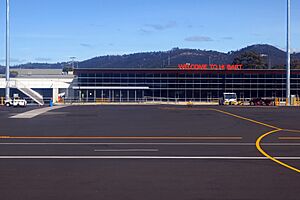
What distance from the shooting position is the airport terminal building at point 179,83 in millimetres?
99812

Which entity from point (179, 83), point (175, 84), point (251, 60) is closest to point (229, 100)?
point (179, 83)

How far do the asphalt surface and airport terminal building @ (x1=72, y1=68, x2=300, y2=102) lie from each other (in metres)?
76.7

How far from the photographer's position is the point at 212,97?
99.9 meters

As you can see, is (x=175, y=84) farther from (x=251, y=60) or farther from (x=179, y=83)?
(x=251, y=60)

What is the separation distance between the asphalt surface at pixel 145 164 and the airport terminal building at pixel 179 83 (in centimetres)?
7668

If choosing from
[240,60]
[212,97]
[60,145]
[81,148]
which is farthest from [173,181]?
[240,60]

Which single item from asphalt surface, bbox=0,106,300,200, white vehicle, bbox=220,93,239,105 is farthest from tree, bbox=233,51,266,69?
asphalt surface, bbox=0,106,300,200

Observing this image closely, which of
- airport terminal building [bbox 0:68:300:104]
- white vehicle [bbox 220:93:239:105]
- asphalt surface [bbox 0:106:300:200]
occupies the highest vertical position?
airport terminal building [bbox 0:68:300:104]

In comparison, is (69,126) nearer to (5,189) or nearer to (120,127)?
(120,127)

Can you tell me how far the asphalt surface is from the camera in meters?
9.88

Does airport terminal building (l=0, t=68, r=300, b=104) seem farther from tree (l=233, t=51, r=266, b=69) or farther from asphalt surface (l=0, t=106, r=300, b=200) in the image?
asphalt surface (l=0, t=106, r=300, b=200)

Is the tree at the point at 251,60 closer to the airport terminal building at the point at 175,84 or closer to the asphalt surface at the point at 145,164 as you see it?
the airport terminal building at the point at 175,84

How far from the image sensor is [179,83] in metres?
101

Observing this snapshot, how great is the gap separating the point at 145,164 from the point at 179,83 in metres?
87.7
